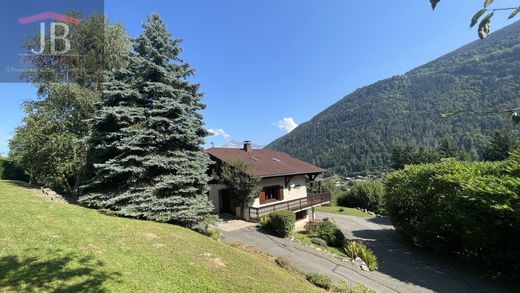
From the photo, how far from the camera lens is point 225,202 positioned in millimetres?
22906

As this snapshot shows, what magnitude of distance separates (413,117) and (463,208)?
147396 millimetres

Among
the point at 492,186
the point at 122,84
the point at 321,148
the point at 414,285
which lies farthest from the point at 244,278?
the point at 321,148

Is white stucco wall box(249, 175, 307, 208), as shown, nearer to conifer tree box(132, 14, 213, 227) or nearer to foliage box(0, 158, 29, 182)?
conifer tree box(132, 14, 213, 227)

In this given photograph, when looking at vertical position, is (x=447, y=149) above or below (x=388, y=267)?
above

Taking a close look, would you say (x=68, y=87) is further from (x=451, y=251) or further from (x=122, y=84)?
(x=451, y=251)

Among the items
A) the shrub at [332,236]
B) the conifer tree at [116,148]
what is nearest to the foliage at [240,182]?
the shrub at [332,236]

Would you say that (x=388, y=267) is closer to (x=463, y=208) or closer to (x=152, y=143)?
(x=463, y=208)

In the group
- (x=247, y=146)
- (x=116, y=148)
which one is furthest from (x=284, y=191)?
(x=116, y=148)

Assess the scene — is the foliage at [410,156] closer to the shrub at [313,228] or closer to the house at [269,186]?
the house at [269,186]

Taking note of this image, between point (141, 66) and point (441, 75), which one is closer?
point (141, 66)

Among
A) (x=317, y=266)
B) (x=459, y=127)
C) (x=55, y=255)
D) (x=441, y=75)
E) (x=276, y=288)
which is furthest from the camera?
(x=441, y=75)

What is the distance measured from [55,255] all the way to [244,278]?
4733mm

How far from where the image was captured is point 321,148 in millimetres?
146500

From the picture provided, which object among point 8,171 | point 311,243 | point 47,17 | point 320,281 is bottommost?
point 311,243
